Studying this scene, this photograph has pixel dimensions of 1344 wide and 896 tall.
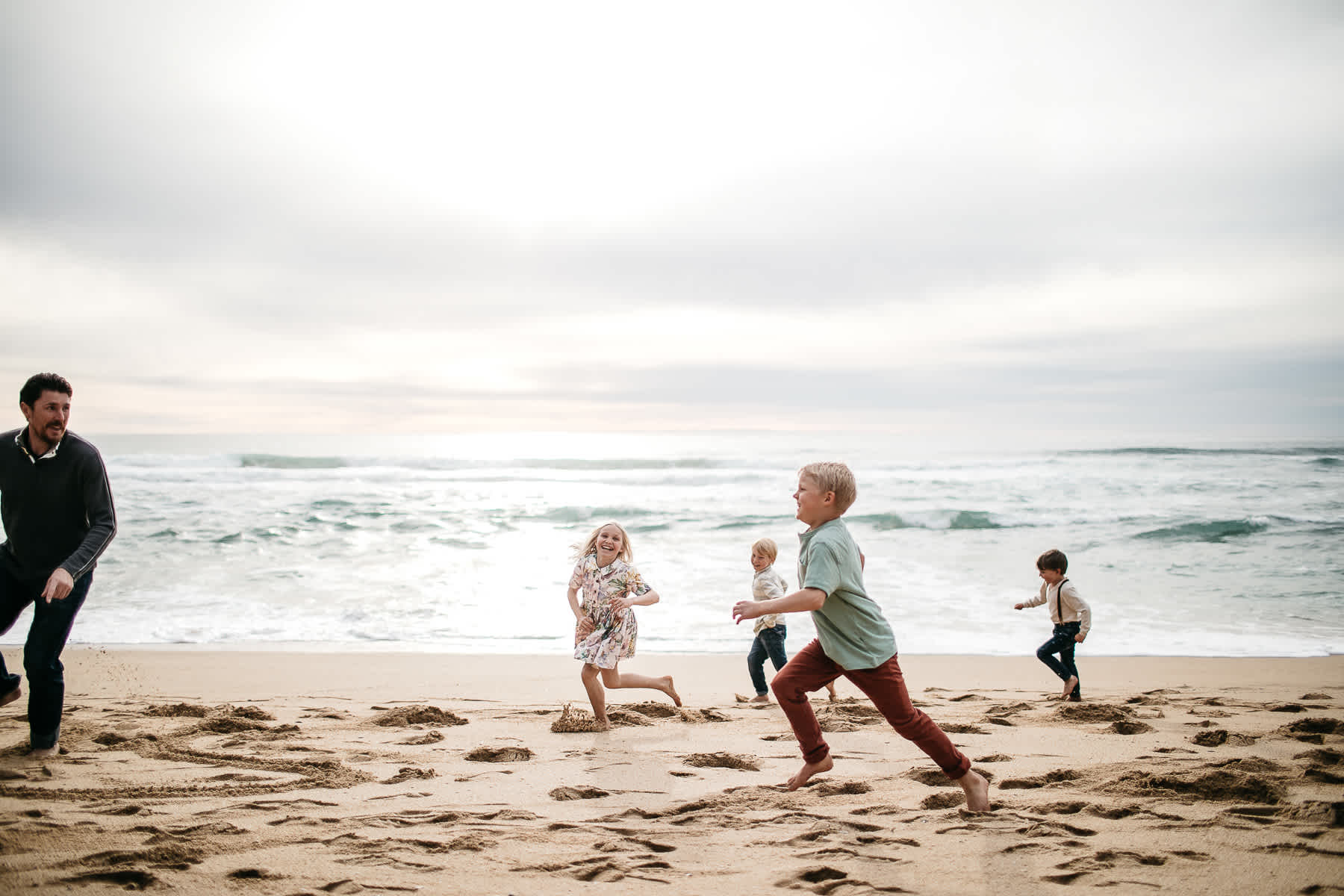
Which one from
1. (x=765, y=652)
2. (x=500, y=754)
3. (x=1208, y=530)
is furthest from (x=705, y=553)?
(x=500, y=754)

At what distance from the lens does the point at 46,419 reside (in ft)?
15.4

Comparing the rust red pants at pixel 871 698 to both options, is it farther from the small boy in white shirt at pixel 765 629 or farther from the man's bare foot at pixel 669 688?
the small boy in white shirt at pixel 765 629

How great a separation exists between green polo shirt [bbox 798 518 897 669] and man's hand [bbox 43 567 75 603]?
3.82 m

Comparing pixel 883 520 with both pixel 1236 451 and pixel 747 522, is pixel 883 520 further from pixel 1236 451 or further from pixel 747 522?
pixel 1236 451

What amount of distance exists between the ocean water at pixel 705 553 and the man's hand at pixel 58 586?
5028 millimetres

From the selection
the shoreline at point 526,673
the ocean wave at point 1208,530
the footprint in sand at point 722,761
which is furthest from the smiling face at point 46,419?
the ocean wave at point 1208,530

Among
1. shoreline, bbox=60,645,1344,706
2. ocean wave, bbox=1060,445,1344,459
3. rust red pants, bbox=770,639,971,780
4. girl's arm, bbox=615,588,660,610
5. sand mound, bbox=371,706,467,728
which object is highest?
ocean wave, bbox=1060,445,1344,459

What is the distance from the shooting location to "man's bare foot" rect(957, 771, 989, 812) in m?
3.93

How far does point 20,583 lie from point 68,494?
57cm

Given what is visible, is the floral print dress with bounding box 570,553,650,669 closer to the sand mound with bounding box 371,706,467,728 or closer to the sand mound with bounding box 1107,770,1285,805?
the sand mound with bounding box 371,706,467,728

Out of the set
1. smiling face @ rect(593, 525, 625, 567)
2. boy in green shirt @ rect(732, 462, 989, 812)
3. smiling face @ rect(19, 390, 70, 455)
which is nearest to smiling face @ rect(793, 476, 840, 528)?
boy in green shirt @ rect(732, 462, 989, 812)

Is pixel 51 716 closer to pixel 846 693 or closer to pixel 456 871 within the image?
pixel 456 871

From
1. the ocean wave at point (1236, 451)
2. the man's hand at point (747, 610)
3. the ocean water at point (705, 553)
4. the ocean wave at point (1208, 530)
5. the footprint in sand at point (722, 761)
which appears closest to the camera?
the man's hand at point (747, 610)

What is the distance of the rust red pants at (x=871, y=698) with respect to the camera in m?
3.94
